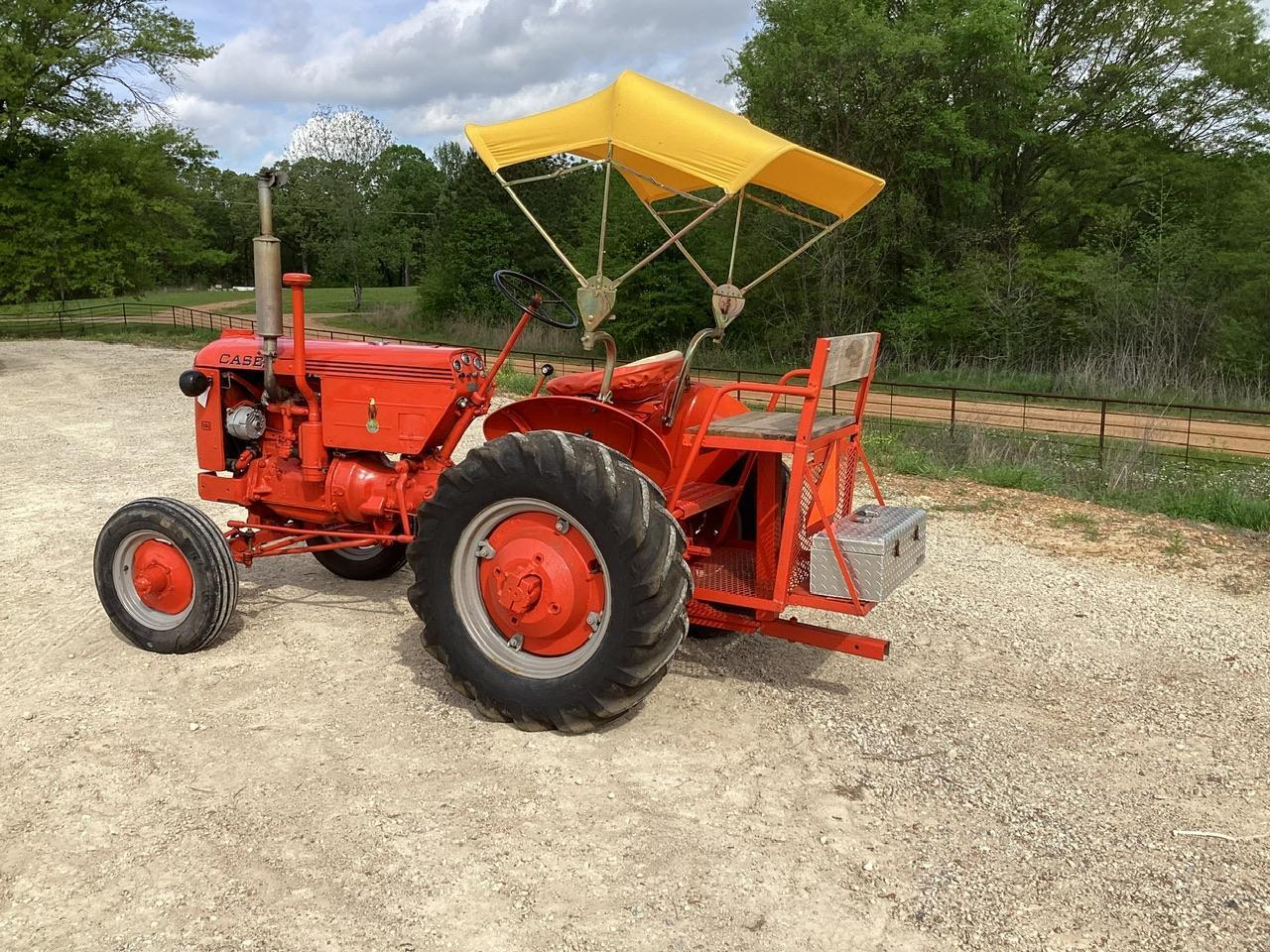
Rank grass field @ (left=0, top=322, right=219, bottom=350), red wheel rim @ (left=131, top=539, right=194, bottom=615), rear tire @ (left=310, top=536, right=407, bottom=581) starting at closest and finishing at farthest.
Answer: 1. red wheel rim @ (left=131, top=539, right=194, bottom=615)
2. rear tire @ (left=310, top=536, right=407, bottom=581)
3. grass field @ (left=0, top=322, right=219, bottom=350)

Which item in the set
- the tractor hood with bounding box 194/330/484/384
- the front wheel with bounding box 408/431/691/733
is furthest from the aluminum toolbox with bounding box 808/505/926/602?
the tractor hood with bounding box 194/330/484/384

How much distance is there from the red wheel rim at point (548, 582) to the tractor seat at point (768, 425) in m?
0.76

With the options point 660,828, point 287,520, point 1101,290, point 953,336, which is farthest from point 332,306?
point 660,828

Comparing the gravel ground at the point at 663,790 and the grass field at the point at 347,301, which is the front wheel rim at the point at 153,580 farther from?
the grass field at the point at 347,301

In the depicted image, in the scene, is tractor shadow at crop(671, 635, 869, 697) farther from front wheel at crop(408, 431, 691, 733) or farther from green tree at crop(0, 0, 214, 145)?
green tree at crop(0, 0, 214, 145)

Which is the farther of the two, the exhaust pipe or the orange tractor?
the exhaust pipe

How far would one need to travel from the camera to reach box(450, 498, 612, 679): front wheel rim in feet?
12.5

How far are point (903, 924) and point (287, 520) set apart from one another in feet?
13.0

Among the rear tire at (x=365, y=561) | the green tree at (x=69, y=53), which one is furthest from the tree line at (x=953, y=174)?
the rear tire at (x=365, y=561)

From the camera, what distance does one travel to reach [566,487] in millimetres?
3666

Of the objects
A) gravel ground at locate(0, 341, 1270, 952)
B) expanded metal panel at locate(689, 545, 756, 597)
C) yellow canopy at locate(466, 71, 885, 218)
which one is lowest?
gravel ground at locate(0, 341, 1270, 952)

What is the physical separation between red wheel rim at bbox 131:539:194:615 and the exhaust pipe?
3.67 feet

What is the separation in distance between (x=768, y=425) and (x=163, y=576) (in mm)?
2987

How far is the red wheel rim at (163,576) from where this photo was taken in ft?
15.4
